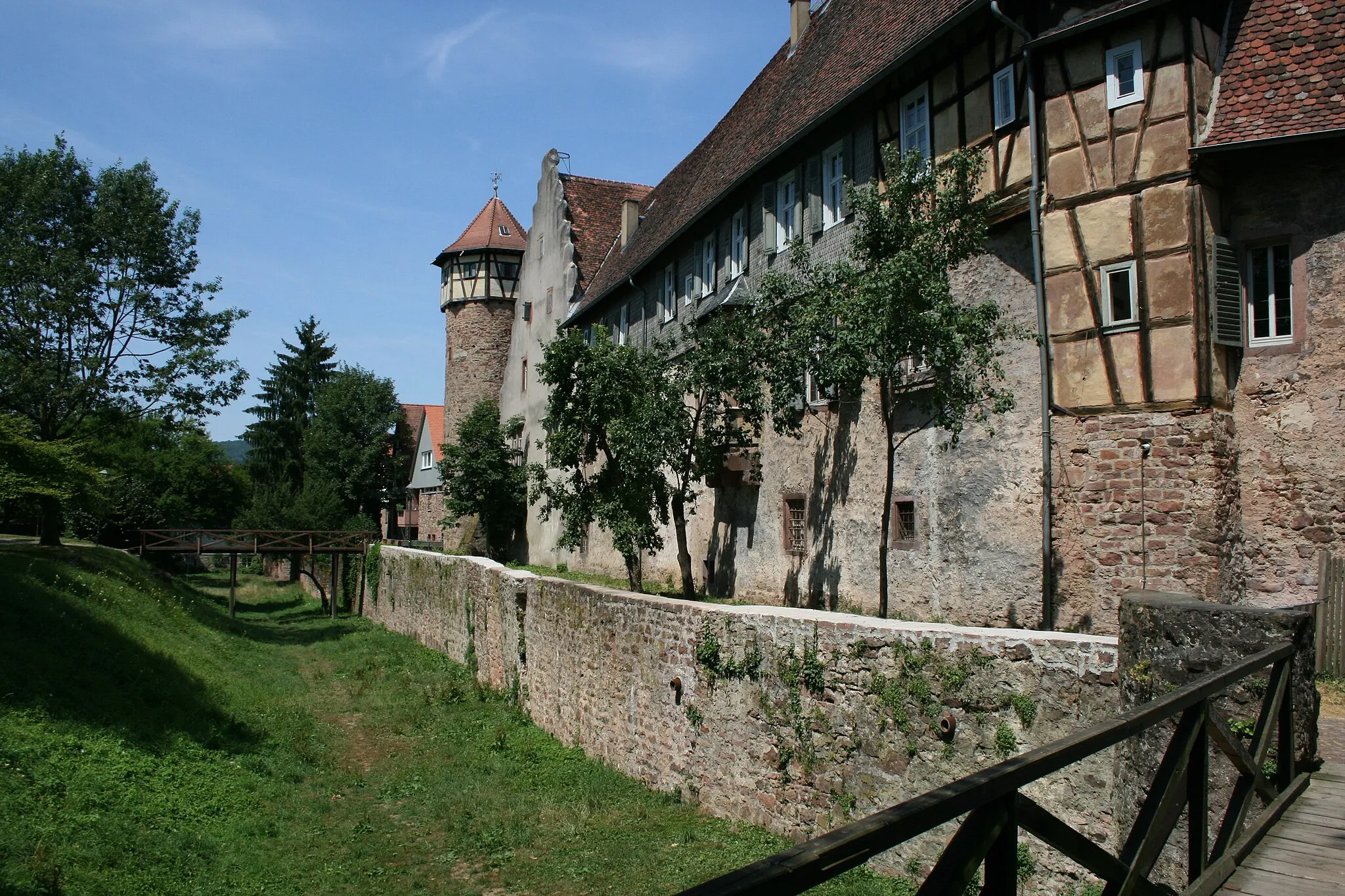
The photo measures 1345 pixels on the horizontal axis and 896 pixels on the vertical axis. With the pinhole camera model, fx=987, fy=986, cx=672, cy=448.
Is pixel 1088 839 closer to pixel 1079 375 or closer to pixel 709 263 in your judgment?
pixel 1079 375

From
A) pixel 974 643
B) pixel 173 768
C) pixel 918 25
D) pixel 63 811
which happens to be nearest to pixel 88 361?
pixel 173 768

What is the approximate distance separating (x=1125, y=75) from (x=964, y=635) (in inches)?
340

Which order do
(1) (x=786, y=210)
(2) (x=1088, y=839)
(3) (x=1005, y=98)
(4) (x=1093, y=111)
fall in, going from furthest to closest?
(1) (x=786, y=210), (3) (x=1005, y=98), (4) (x=1093, y=111), (2) (x=1088, y=839)

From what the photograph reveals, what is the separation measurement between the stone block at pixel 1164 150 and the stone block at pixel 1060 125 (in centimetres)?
94

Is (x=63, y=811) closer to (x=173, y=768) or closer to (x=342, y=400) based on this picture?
(x=173, y=768)

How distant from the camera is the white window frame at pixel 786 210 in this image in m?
19.4

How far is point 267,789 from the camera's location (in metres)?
12.1

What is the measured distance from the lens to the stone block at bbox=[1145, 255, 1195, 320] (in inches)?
472

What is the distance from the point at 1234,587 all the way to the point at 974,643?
6.26m

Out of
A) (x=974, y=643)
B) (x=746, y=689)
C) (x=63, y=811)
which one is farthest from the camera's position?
(x=746, y=689)

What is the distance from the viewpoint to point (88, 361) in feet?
86.3

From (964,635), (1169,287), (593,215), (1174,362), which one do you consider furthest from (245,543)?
(964,635)

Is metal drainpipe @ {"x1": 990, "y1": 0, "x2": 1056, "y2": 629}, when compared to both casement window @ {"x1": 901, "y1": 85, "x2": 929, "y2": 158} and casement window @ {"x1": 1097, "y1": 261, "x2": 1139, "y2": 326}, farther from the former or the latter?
casement window @ {"x1": 901, "y1": 85, "x2": 929, "y2": 158}

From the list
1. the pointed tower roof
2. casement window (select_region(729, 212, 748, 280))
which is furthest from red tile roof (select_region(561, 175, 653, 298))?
casement window (select_region(729, 212, 748, 280))
